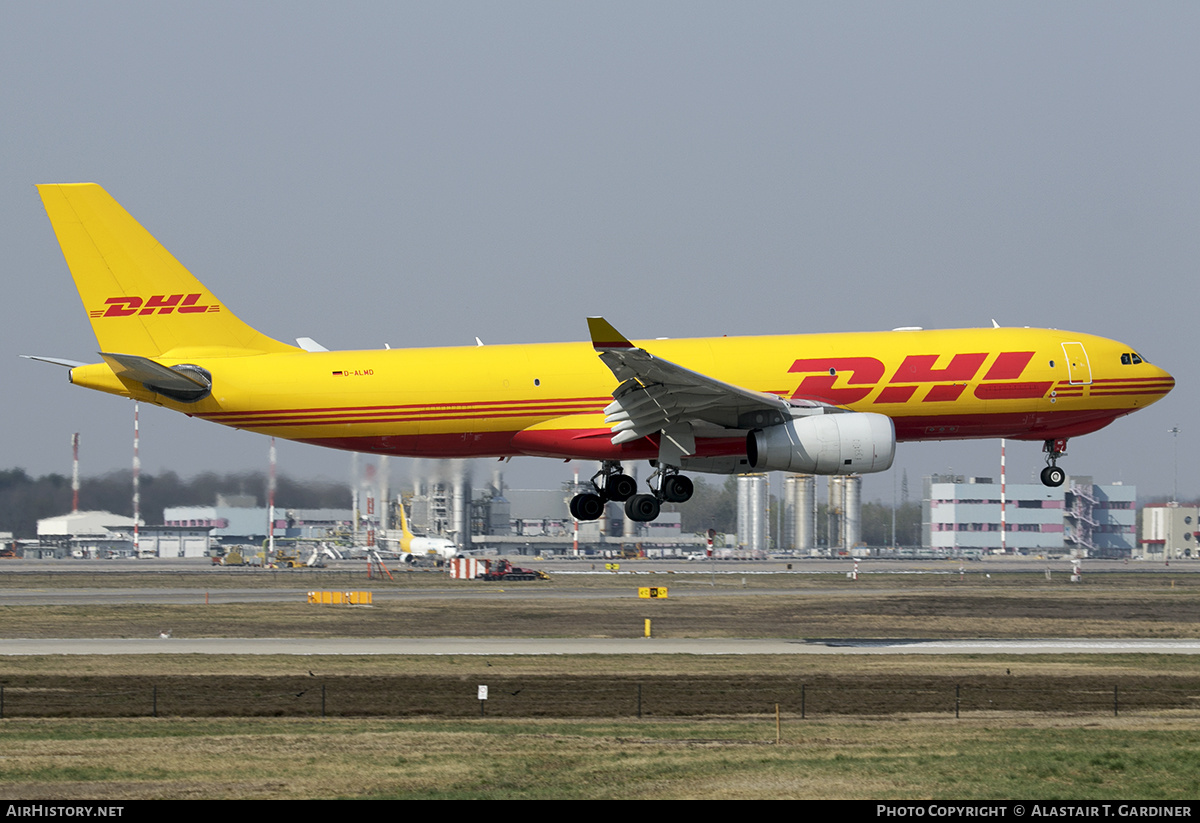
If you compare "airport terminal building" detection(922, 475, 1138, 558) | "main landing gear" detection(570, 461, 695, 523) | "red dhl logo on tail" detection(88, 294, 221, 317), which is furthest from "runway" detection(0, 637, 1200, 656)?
"airport terminal building" detection(922, 475, 1138, 558)

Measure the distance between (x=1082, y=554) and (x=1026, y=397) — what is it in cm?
15302

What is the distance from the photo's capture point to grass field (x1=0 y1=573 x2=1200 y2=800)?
89.2 ft

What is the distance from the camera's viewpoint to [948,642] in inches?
2248

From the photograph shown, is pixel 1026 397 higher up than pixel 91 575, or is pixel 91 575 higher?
pixel 1026 397

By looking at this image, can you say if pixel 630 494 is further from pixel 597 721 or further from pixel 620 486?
pixel 597 721

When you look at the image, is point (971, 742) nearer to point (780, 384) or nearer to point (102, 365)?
point (780, 384)

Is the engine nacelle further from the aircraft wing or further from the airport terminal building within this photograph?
the airport terminal building

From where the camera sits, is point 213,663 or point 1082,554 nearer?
point 213,663

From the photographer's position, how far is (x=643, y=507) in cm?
4322

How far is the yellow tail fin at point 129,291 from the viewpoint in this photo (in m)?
42.2

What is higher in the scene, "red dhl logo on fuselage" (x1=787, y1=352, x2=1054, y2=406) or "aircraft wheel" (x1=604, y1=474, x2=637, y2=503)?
"red dhl logo on fuselage" (x1=787, y1=352, x2=1054, y2=406)

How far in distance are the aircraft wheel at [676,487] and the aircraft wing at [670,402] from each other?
0.98 m

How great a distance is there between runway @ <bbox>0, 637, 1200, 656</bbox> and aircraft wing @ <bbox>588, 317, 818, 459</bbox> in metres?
13.0

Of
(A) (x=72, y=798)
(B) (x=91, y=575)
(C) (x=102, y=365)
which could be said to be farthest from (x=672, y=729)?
(B) (x=91, y=575)
